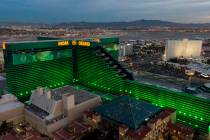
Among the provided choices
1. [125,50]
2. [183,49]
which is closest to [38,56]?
[125,50]

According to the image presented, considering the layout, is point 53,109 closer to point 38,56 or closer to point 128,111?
point 128,111

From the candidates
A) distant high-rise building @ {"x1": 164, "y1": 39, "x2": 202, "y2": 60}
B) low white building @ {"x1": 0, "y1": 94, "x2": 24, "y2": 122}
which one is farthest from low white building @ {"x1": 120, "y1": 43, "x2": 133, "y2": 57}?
low white building @ {"x1": 0, "y1": 94, "x2": 24, "y2": 122}

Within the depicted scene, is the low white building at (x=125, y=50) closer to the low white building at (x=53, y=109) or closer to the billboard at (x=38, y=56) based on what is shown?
the billboard at (x=38, y=56)

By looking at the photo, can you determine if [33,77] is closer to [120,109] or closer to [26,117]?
[26,117]

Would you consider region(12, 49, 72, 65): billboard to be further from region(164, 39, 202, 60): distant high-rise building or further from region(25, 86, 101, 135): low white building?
region(164, 39, 202, 60): distant high-rise building

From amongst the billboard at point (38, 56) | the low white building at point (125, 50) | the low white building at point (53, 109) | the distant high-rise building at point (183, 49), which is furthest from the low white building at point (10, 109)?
the distant high-rise building at point (183, 49)
